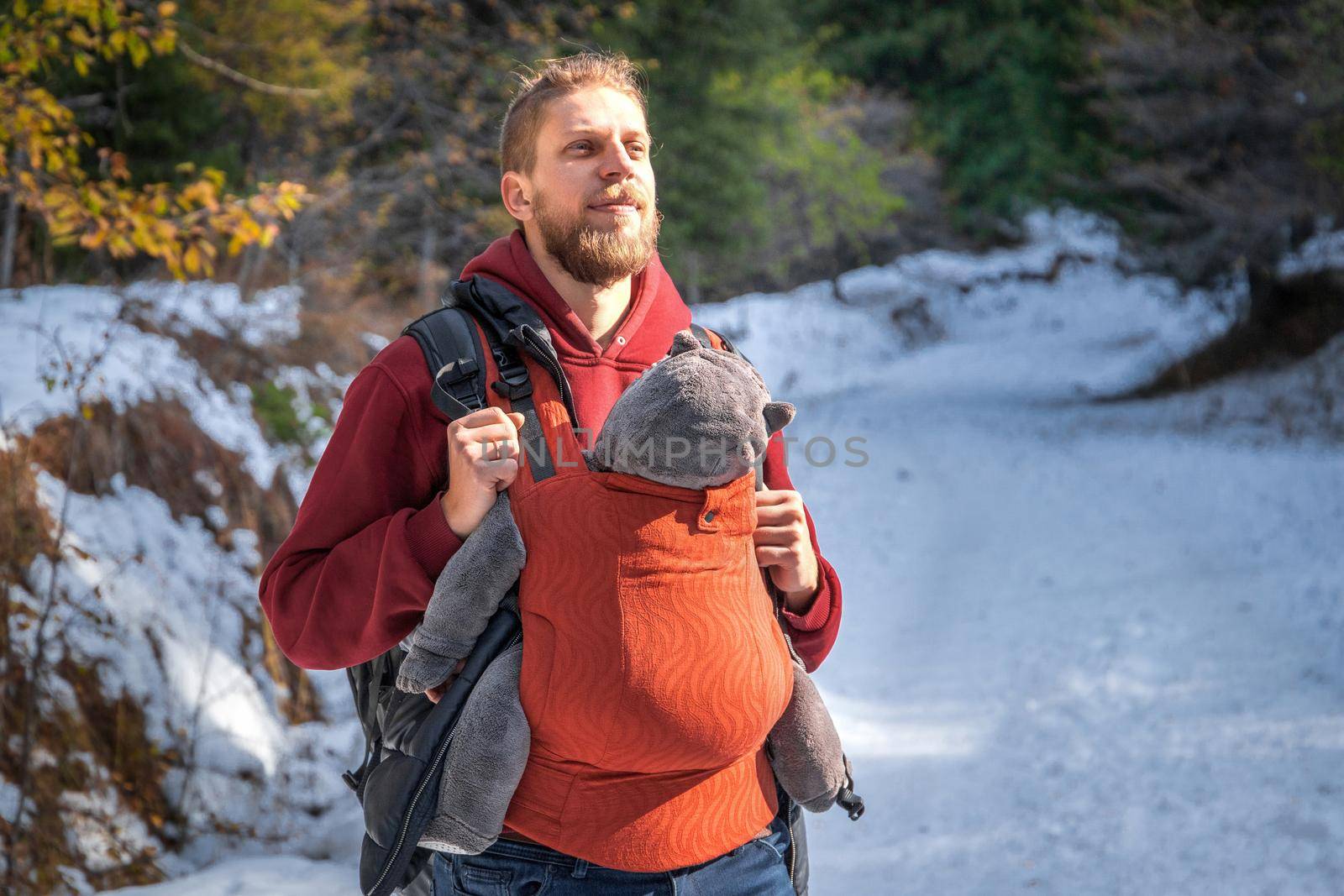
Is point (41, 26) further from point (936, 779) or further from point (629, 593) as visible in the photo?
point (936, 779)

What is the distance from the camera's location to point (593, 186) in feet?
6.48

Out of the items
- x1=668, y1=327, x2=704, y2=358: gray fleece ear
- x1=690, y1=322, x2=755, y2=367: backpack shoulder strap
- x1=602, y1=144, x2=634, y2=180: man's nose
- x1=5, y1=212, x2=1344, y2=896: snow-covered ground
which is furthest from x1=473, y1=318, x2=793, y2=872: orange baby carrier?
x1=5, y1=212, x2=1344, y2=896: snow-covered ground

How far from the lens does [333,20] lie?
404 inches

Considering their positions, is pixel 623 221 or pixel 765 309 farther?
pixel 765 309

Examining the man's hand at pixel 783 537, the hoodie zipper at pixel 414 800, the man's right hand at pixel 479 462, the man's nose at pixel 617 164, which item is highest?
the man's nose at pixel 617 164

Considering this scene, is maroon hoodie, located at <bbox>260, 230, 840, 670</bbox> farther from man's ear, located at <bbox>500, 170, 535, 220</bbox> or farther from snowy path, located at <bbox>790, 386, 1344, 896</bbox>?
snowy path, located at <bbox>790, 386, 1344, 896</bbox>

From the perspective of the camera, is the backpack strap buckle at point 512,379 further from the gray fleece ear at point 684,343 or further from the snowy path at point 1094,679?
the snowy path at point 1094,679

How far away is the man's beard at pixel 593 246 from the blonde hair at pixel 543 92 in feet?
0.40

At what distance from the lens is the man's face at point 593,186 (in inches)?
77.8

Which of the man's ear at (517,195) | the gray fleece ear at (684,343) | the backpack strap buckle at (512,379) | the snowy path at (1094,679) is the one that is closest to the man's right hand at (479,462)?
the backpack strap buckle at (512,379)

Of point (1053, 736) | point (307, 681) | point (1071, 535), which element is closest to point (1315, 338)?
point (1071, 535)

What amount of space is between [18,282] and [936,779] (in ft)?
20.5

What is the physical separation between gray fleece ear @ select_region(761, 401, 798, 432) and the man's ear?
614 millimetres

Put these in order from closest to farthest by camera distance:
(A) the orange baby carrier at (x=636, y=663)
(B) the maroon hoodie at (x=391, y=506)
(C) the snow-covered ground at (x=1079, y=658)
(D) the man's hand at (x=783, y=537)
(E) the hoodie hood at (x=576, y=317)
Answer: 1. (A) the orange baby carrier at (x=636, y=663)
2. (B) the maroon hoodie at (x=391, y=506)
3. (D) the man's hand at (x=783, y=537)
4. (E) the hoodie hood at (x=576, y=317)
5. (C) the snow-covered ground at (x=1079, y=658)
